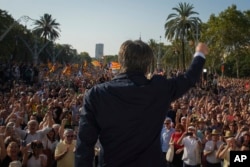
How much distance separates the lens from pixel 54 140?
929 centimetres

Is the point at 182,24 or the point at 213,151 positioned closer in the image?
the point at 213,151

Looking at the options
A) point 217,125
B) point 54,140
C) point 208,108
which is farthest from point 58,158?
point 208,108

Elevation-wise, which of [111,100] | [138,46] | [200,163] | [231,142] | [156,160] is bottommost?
[200,163]

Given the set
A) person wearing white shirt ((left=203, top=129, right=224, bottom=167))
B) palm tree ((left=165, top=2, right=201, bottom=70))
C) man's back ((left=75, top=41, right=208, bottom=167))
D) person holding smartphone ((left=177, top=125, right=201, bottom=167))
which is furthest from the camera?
palm tree ((left=165, top=2, right=201, bottom=70))

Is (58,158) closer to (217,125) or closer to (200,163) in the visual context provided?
(200,163)

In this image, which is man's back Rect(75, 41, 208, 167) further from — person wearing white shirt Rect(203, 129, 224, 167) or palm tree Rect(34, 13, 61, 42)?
palm tree Rect(34, 13, 61, 42)

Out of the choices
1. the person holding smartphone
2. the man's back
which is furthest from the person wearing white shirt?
the man's back

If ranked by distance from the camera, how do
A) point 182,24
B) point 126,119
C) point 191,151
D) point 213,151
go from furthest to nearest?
point 182,24 < point 191,151 < point 213,151 < point 126,119

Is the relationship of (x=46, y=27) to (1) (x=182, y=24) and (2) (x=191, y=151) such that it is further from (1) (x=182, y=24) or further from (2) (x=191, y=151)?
(2) (x=191, y=151)

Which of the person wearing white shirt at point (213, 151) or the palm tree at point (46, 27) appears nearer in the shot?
the person wearing white shirt at point (213, 151)

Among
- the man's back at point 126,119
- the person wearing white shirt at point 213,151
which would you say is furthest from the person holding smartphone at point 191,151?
the man's back at point 126,119

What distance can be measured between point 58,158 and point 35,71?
77.9ft

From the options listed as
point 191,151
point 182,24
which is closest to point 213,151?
point 191,151

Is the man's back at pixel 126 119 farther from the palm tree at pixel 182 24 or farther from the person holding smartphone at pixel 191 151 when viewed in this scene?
the palm tree at pixel 182 24
